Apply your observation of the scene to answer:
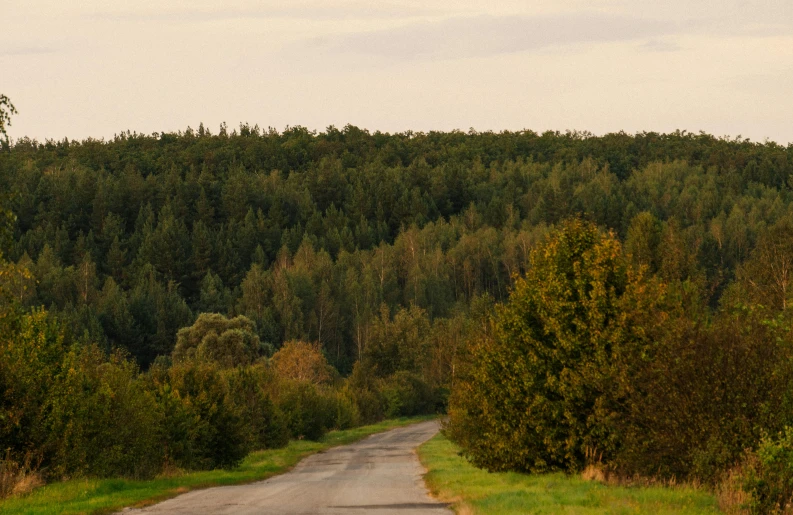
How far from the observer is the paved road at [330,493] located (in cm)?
2681

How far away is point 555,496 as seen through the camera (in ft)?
86.0

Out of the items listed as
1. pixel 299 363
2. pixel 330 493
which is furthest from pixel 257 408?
pixel 299 363

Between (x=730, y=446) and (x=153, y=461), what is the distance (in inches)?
961

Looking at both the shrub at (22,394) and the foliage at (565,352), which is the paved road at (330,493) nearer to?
the foliage at (565,352)

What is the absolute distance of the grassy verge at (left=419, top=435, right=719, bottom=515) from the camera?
22891 mm

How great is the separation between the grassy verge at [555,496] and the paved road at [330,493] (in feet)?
3.25

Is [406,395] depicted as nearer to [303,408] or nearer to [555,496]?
[303,408]

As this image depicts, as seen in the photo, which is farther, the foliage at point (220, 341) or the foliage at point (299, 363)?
the foliage at point (220, 341)

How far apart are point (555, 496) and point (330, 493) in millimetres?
8981

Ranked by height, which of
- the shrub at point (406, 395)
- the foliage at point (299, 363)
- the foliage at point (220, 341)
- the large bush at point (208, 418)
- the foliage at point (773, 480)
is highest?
the foliage at point (773, 480)

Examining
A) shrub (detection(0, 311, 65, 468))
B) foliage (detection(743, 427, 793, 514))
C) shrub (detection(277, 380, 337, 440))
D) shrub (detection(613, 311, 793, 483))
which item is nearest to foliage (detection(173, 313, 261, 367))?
shrub (detection(277, 380, 337, 440))

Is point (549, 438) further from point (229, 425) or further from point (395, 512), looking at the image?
point (229, 425)

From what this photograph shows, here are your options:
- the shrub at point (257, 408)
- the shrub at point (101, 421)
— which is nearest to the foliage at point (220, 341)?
the shrub at point (257, 408)

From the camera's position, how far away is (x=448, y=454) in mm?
58094
